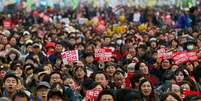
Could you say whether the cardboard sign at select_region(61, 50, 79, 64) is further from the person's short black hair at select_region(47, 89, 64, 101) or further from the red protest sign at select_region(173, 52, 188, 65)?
the person's short black hair at select_region(47, 89, 64, 101)

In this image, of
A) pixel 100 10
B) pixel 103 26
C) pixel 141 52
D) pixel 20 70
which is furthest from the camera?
pixel 100 10

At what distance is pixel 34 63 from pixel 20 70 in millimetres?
1239

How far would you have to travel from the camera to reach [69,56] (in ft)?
47.7

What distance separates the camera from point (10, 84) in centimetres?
1064

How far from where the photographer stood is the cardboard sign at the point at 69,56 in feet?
47.4

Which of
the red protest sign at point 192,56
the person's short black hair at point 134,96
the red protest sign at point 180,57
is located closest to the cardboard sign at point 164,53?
the red protest sign at point 180,57

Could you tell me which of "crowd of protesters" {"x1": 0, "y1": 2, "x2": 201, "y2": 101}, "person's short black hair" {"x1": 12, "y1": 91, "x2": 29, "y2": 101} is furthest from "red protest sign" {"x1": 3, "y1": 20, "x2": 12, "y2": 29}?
"person's short black hair" {"x1": 12, "y1": 91, "x2": 29, "y2": 101}

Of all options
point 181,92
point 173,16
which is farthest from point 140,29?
point 181,92

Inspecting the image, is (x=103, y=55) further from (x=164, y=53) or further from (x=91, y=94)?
(x=91, y=94)

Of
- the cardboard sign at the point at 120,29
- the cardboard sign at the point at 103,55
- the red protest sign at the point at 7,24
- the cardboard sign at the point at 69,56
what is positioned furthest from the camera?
the red protest sign at the point at 7,24

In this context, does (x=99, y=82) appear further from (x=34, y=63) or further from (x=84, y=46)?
(x=84, y=46)

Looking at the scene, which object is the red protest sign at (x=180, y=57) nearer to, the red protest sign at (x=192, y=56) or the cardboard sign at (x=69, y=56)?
the red protest sign at (x=192, y=56)

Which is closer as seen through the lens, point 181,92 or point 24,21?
point 181,92

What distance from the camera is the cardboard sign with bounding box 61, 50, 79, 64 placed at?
1444 cm
